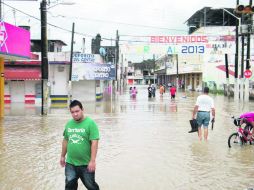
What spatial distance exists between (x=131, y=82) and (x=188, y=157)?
504ft

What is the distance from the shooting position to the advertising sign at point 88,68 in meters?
40.5

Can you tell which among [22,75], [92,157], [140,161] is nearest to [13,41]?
[140,161]

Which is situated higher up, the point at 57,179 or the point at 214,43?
the point at 214,43

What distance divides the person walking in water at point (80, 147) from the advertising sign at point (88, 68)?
33940mm

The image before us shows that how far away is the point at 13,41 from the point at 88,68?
20.5 meters

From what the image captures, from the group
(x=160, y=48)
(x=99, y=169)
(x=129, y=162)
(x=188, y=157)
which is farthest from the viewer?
(x=160, y=48)

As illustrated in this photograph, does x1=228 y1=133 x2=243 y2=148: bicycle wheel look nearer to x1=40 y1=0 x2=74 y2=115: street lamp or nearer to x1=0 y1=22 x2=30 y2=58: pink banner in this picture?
x1=0 y1=22 x2=30 y2=58: pink banner

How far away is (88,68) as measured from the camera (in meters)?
41.2

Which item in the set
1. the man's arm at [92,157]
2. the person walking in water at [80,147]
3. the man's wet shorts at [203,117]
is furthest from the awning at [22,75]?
the man's arm at [92,157]

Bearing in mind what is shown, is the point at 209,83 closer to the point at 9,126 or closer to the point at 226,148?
the point at 9,126

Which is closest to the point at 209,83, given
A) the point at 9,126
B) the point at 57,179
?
the point at 9,126

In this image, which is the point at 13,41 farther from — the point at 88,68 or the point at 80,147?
the point at 88,68

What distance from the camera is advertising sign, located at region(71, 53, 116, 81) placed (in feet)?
133

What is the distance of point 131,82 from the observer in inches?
6476
